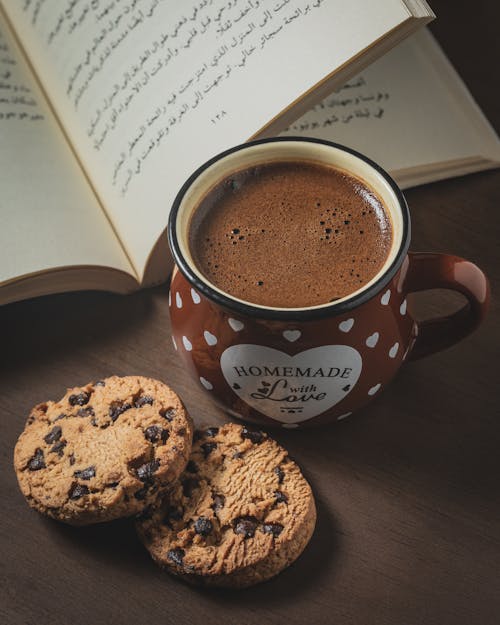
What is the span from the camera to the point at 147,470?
85cm

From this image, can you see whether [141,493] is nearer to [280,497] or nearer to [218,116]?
[280,497]

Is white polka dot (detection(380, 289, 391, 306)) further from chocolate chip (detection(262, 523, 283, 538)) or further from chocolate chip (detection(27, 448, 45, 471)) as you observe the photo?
chocolate chip (detection(27, 448, 45, 471))

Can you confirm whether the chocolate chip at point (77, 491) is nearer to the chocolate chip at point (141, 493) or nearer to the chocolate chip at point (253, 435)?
the chocolate chip at point (141, 493)

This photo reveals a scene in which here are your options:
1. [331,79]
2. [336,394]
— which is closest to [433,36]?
[331,79]

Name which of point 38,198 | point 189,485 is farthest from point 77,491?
point 38,198

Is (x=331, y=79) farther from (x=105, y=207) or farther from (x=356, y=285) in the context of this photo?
(x=105, y=207)

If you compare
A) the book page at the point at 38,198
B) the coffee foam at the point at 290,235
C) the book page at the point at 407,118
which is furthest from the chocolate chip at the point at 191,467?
the book page at the point at 407,118

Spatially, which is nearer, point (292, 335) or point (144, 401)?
point (292, 335)

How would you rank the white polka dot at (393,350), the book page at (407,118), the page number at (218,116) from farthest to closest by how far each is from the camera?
1. the book page at (407,118)
2. the page number at (218,116)
3. the white polka dot at (393,350)

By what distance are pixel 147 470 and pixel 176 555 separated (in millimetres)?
93

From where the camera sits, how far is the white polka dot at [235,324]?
81cm

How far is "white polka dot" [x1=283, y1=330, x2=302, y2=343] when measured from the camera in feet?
2.62

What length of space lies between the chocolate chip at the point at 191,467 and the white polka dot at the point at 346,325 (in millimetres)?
238

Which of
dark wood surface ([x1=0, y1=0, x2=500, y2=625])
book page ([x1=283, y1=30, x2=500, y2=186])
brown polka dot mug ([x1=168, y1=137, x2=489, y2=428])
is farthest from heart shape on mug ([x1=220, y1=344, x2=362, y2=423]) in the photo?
book page ([x1=283, y1=30, x2=500, y2=186])
